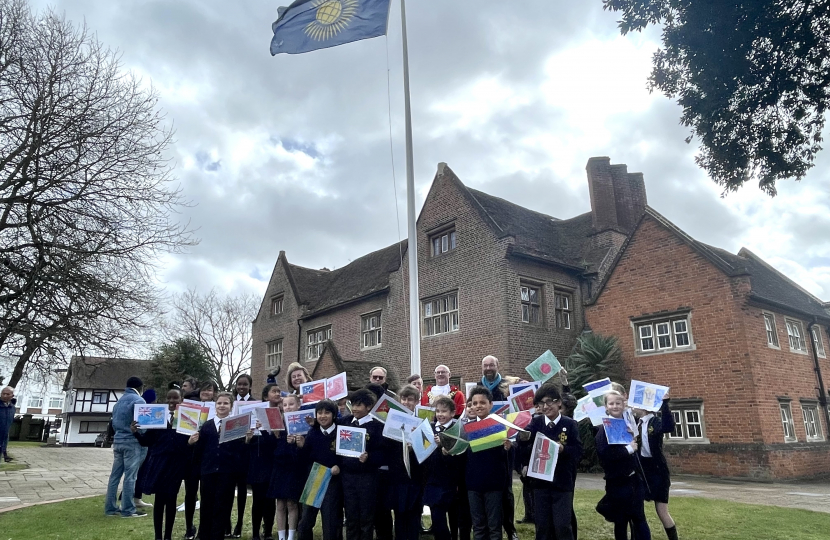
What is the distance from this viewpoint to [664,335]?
59.2 ft

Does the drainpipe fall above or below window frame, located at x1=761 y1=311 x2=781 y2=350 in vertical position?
below

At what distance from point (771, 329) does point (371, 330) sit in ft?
47.0

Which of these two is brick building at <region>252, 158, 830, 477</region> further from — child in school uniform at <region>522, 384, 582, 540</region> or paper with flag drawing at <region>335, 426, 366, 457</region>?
paper with flag drawing at <region>335, 426, 366, 457</region>

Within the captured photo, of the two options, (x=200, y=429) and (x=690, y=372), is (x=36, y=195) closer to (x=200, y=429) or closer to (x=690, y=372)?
(x=200, y=429)

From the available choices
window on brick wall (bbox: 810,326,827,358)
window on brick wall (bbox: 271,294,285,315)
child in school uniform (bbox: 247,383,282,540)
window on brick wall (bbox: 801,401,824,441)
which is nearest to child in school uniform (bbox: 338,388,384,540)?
child in school uniform (bbox: 247,383,282,540)

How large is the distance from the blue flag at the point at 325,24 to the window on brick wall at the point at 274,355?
21174 millimetres

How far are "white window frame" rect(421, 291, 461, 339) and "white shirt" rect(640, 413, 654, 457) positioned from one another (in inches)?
529

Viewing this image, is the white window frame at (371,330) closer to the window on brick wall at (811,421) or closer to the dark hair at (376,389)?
the window on brick wall at (811,421)

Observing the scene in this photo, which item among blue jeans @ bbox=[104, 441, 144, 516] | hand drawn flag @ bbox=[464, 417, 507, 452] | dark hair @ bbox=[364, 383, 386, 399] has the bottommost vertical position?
blue jeans @ bbox=[104, 441, 144, 516]

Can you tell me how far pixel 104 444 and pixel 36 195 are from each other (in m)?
38.4

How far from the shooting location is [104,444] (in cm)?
4522

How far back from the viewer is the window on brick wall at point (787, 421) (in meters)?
16.7

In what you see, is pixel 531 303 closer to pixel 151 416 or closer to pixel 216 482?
pixel 151 416

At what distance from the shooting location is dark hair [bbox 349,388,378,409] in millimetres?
6230
